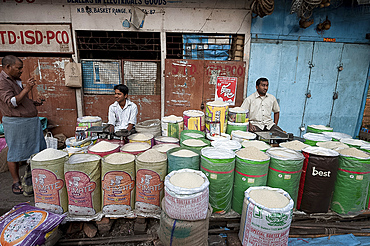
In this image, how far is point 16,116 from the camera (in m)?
2.66

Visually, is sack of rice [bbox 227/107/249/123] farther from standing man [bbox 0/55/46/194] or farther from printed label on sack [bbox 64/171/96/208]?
standing man [bbox 0/55/46/194]

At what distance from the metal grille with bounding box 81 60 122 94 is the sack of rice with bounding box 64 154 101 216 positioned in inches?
124

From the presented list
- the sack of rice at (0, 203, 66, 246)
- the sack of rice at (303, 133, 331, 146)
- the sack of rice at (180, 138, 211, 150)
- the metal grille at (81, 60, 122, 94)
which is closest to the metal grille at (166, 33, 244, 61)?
the metal grille at (81, 60, 122, 94)

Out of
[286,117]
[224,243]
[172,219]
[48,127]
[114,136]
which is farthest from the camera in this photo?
[286,117]

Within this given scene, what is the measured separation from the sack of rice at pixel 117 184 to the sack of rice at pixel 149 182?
3.0 inches

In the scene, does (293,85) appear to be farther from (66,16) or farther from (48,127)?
(48,127)

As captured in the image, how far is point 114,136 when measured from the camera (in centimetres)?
281

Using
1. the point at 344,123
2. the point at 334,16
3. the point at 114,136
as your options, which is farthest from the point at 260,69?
the point at 114,136

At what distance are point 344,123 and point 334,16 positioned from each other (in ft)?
9.34

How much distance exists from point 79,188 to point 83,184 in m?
0.06

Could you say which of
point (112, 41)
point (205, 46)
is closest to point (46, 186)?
point (112, 41)

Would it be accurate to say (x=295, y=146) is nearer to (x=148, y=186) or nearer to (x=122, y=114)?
(x=148, y=186)

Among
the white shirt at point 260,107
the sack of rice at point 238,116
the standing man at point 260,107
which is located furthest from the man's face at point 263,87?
the sack of rice at point 238,116

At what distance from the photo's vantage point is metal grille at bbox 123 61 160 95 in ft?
15.4
